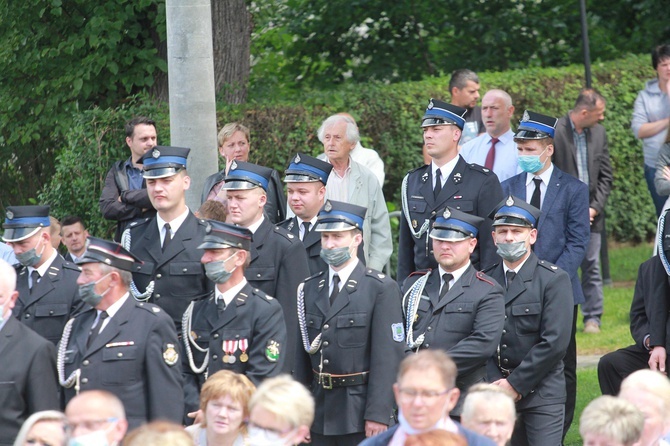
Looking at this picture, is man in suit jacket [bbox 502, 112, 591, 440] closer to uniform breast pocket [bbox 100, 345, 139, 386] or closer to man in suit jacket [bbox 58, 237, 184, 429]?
man in suit jacket [bbox 58, 237, 184, 429]

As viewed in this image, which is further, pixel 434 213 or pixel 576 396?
pixel 576 396

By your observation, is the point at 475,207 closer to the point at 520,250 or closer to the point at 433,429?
the point at 520,250

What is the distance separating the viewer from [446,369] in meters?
5.90

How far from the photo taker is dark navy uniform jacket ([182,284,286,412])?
760cm

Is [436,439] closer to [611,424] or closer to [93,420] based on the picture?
[611,424]

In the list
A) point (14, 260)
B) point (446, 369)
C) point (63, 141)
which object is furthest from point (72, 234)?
point (446, 369)


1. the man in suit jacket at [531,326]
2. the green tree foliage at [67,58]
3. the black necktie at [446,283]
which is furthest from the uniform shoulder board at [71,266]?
the green tree foliage at [67,58]

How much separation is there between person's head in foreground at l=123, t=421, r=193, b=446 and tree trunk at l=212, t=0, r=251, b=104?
27.0 feet

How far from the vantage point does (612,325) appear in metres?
12.8

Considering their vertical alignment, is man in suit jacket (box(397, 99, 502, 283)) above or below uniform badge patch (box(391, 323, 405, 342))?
above

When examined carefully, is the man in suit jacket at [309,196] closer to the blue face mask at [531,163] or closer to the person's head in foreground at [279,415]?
the blue face mask at [531,163]

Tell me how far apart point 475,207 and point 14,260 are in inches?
143

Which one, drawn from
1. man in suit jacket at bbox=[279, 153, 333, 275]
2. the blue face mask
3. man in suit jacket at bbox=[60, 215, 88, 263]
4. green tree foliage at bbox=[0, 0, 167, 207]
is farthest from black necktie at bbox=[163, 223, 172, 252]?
green tree foliage at bbox=[0, 0, 167, 207]

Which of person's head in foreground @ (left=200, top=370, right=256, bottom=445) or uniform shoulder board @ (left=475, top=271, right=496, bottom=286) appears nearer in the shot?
person's head in foreground @ (left=200, top=370, right=256, bottom=445)
